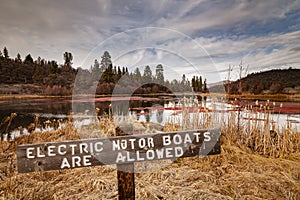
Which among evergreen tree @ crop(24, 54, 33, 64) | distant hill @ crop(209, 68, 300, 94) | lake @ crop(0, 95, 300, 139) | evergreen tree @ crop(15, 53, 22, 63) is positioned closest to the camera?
lake @ crop(0, 95, 300, 139)

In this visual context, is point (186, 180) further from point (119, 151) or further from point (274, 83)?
point (274, 83)

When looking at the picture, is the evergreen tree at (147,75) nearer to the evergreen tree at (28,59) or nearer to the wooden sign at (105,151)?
the wooden sign at (105,151)

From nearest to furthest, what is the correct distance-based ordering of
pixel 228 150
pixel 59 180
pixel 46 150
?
pixel 46 150, pixel 59 180, pixel 228 150

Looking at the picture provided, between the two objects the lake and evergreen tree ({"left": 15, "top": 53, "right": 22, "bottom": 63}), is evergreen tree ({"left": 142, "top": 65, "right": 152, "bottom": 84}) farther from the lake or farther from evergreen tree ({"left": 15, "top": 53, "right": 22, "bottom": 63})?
evergreen tree ({"left": 15, "top": 53, "right": 22, "bottom": 63})

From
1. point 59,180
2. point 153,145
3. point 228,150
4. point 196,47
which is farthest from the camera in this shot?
point 228,150

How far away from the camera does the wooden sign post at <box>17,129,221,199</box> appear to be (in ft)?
5.19

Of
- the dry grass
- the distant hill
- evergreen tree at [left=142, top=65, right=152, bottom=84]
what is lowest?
the dry grass

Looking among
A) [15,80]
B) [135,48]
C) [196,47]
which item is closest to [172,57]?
[196,47]

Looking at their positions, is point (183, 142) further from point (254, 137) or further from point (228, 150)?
point (254, 137)

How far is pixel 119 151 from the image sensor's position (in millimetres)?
1658

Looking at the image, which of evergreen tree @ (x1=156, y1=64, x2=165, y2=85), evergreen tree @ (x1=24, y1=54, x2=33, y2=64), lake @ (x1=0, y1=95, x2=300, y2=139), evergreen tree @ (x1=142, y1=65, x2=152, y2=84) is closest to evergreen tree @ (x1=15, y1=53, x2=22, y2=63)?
evergreen tree @ (x1=24, y1=54, x2=33, y2=64)

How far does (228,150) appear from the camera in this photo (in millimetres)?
4137

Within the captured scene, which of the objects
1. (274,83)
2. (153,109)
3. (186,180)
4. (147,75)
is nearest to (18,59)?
(153,109)

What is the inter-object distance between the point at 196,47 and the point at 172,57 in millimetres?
Result: 273
